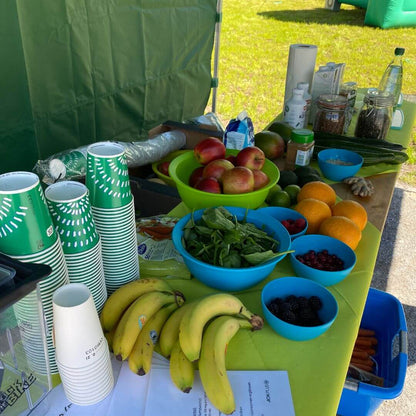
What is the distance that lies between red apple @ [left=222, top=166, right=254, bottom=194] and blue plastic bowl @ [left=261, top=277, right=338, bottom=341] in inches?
13.3

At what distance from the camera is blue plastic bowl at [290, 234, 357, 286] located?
3.13ft

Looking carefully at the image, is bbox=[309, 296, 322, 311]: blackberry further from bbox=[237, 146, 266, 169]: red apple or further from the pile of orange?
bbox=[237, 146, 266, 169]: red apple

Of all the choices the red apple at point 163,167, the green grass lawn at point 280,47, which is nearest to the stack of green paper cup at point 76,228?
the red apple at point 163,167

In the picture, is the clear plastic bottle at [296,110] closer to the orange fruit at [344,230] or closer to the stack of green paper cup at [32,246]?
the orange fruit at [344,230]

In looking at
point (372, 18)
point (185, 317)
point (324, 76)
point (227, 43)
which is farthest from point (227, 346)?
point (372, 18)

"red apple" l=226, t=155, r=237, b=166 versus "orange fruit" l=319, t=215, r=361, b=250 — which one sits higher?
"red apple" l=226, t=155, r=237, b=166

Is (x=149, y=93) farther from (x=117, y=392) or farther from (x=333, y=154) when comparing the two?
(x=117, y=392)

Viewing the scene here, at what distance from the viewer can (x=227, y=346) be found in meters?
0.81

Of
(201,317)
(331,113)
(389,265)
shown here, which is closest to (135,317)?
(201,317)

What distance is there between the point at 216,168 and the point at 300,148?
451 millimetres

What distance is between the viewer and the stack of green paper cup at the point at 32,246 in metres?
0.59

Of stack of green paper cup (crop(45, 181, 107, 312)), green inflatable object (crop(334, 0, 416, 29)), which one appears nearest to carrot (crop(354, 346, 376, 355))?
stack of green paper cup (crop(45, 181, 107, 312))

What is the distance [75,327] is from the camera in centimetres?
61

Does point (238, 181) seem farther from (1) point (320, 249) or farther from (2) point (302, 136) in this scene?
(2) point (302, 136)
